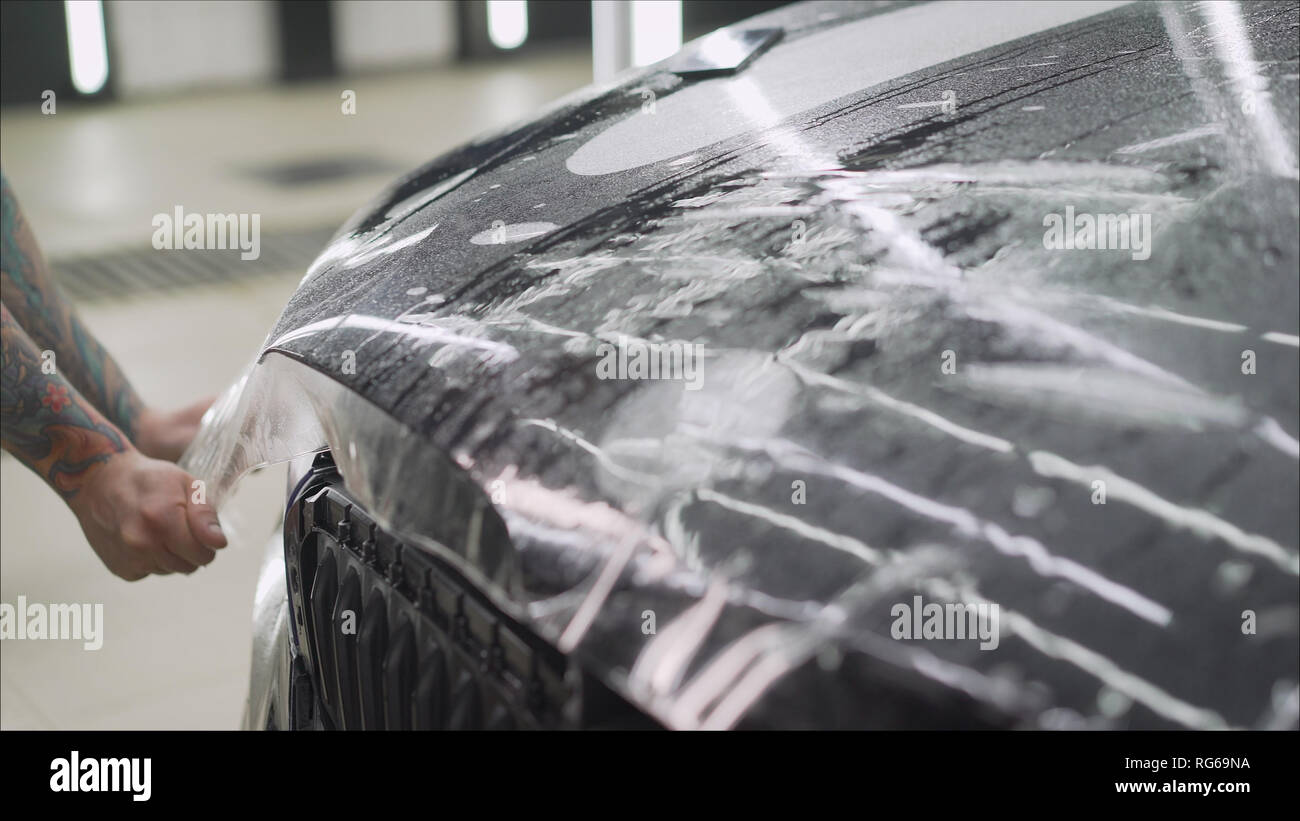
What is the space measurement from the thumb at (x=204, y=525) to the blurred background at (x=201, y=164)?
63 mm

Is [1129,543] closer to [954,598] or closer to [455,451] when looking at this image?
[954,598]

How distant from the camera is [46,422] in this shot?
125 cm

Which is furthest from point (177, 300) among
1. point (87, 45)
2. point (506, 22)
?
point (506, 22)

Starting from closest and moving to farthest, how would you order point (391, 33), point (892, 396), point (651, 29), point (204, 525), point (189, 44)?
point (892, 396) → point (204, 525) → point (651, 29) → point (189, 44) → point (391, 33)

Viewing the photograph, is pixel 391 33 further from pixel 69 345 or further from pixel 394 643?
pixel 394 643

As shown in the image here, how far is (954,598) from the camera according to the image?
0.50 m

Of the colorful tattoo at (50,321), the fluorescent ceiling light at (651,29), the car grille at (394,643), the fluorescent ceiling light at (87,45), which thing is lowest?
the car grille at (394,643)

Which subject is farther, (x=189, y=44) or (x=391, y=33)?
(x=391, y=33)

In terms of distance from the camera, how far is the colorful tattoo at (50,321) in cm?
160

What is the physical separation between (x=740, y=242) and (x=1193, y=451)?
0.25m

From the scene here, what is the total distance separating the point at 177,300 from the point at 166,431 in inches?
68.3

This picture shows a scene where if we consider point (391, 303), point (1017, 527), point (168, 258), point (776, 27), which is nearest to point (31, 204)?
point (168, 258)

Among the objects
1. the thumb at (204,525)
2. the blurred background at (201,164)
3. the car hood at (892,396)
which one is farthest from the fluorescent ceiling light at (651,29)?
the car hood at (892,396)

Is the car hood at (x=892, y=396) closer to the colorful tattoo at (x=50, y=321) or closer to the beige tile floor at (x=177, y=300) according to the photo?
the beige tile floor at (x=177, y=300)
